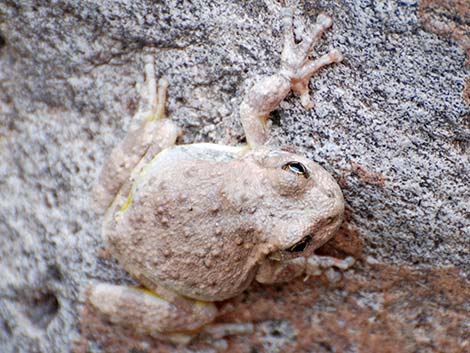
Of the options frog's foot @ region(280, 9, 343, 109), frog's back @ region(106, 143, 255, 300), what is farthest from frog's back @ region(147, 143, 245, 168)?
frog's foot @ region(280, 9, 343, 109)

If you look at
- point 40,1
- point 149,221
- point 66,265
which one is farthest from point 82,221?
point 40,1

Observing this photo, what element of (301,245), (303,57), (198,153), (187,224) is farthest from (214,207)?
(303,57)

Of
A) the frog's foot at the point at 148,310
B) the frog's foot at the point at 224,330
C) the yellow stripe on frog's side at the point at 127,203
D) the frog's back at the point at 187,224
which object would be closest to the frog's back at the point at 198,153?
the frog's back at the point at 187,224

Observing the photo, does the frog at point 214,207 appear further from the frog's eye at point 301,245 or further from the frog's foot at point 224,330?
the frog's foot at point 224,330

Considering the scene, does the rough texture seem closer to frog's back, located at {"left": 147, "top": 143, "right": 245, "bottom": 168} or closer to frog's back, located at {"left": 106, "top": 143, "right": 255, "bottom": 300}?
frog's back, located at {"left": 147, "top": 143, "right": 245, "bottom": 168}

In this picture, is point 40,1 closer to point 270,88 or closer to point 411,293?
point 270,88

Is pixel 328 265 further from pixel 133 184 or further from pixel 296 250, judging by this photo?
pixel 133 184

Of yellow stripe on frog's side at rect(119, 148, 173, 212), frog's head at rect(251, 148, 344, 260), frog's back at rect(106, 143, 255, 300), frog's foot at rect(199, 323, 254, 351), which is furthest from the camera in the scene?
frog's foot at rect(199, 323, 254, 351)
